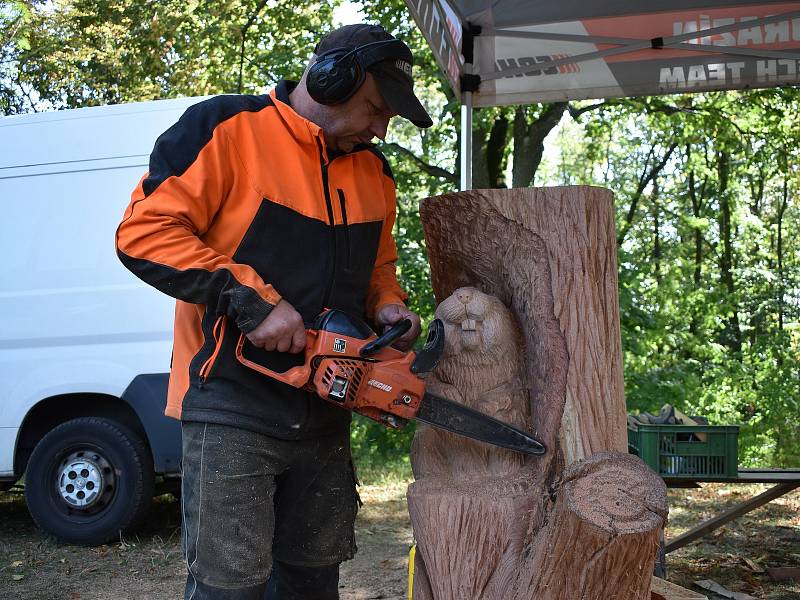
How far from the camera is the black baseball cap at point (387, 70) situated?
1.87 metres

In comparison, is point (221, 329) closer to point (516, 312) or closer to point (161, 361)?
point (516, 312)

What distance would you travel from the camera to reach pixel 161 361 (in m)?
4.15

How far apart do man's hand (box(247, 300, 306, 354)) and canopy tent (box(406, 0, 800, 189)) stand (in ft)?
9.14

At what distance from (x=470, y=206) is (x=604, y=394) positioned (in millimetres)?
643

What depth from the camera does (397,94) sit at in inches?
73.9

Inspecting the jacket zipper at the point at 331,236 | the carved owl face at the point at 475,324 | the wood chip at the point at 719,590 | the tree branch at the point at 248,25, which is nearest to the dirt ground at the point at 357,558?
the wood chip at the point at 719,590

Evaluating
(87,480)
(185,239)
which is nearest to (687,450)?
(185,239)

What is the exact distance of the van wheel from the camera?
14.0ft

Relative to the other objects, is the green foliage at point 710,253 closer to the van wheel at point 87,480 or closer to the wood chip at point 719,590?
the wood chip at point 719,590

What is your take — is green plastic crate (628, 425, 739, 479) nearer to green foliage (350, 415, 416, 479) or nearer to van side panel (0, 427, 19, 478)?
green foliage (350, 415, 416, 479)

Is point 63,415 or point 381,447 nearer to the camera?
point 63,415

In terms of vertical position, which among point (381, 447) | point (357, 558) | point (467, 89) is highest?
point (467, 89)

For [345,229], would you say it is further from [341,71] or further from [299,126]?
[341,71]

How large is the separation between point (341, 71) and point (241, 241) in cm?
45
